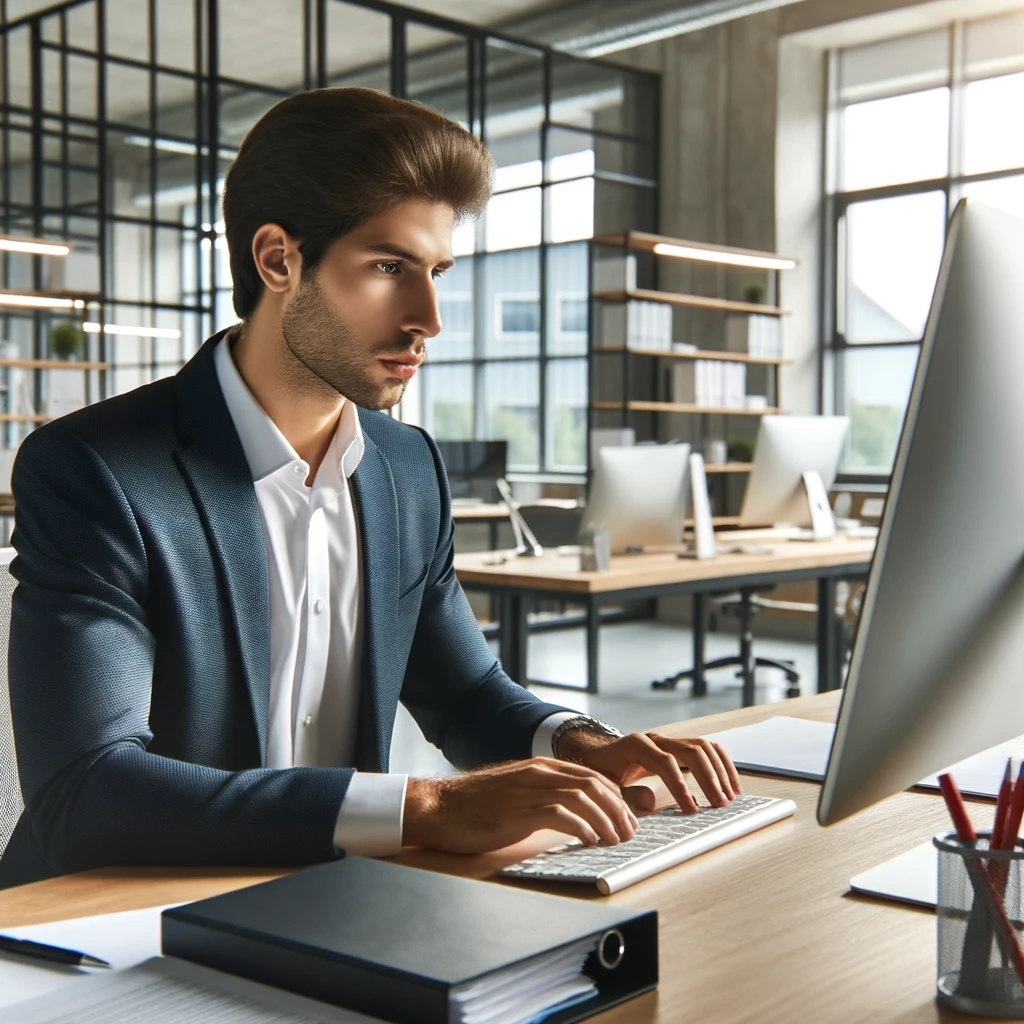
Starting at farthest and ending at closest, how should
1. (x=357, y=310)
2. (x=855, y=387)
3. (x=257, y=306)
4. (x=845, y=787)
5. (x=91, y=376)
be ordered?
1. (x=855, y=387)
2. (x=91, y=376)
3. (x=257, y=306)
4. (x=357, y=310)
5. (x=845, y=787)

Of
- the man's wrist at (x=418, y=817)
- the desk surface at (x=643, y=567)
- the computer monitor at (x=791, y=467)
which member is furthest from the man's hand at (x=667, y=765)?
the computer monitor at (x=791, y=467)

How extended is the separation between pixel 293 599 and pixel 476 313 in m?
8.10

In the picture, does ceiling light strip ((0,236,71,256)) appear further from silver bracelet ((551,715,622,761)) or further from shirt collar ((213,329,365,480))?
silver bracelet ((551,715,622,761))

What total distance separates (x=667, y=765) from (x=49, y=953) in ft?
2.01

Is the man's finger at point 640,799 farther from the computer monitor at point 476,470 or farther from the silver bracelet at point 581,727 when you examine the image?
the computer monitor at point 476,470

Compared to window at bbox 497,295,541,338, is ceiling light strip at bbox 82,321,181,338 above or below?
below

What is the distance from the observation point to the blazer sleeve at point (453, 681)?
156 cm

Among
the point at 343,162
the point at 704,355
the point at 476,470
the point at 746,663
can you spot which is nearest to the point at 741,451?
the point at 704,355

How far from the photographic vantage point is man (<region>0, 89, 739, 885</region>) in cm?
111

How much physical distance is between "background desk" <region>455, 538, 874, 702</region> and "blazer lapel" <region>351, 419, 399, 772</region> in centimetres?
243

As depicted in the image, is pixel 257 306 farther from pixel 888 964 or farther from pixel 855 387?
pixel 855 387

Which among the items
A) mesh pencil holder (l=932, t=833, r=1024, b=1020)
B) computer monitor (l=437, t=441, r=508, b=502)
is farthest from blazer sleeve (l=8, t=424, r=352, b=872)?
computer monitor (l=437, t=441, r=508, b=502)

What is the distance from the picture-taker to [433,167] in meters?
1.43

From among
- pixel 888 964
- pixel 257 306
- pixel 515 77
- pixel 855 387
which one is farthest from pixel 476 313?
pixel 888 964
